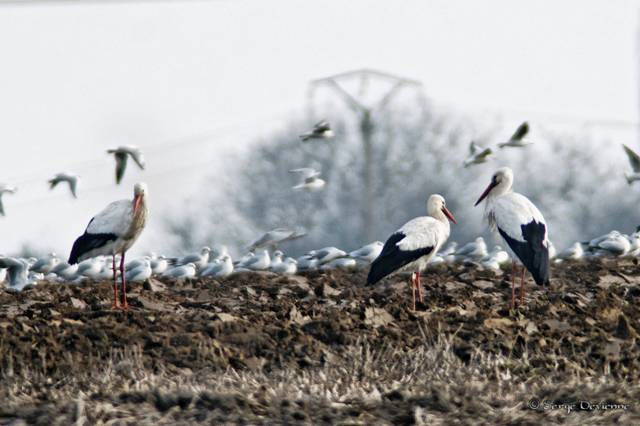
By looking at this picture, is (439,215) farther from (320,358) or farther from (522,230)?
(320,358)

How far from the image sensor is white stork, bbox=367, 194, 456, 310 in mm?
14492

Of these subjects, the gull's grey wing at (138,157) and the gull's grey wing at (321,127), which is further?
the gull's grey wing at (321,127)

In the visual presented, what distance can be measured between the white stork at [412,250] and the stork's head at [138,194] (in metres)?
2.85

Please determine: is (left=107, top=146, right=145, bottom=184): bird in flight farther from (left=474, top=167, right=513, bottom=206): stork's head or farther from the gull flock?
(left=474, top=167, right=513, bottom=206): stork's head

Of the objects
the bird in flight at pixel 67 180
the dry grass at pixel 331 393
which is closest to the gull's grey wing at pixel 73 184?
the bird in flight at pixel 67 180

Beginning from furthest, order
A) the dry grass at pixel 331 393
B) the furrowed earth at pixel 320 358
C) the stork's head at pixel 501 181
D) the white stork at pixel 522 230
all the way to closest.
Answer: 1. the stork's head at pixel 501 181
2. the white stork at pixel 522 230
3. the furrowed earth at pixel 320 358
4. the dry grass at pixel 331 393

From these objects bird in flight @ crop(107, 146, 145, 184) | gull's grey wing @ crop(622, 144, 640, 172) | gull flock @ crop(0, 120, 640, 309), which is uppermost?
bird in flight @ crop(107, 146, 145, 184)

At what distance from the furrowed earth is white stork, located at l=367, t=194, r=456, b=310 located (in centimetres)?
29

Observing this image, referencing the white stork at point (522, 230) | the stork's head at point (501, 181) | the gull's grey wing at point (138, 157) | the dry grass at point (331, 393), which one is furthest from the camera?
the gull's grey wing at point (138, 157)

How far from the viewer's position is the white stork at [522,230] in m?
14.2

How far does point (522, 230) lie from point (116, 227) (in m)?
4.63

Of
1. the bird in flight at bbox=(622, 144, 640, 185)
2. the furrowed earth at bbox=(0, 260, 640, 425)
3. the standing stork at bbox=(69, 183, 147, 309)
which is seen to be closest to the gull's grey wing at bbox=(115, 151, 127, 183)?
the standing stork at bbox=(69, 183, 147, 309)

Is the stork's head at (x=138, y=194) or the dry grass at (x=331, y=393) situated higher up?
the stork's head at (x=138, y=194)

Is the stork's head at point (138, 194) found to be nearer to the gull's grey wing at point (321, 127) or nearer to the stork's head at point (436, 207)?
the stork's head at point (436, 207)
